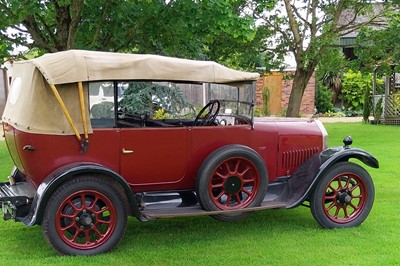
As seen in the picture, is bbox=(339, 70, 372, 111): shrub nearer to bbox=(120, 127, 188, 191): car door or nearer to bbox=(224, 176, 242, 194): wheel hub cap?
bbox=(224, 176, 242, 194): wheel hub cap

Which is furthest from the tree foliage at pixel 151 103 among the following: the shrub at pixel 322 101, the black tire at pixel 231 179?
the shrub at pixel 322 101

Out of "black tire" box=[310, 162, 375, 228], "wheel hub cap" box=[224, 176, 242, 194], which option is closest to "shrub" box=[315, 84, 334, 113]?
"black tire" box=[310, 162, 375, 228]

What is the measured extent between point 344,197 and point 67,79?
124 inches

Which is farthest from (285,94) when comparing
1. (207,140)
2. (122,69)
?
(122,69)

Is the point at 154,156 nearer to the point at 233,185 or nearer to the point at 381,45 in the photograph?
the point at 233,185

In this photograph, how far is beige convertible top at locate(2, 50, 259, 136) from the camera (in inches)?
165

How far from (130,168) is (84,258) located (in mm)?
921

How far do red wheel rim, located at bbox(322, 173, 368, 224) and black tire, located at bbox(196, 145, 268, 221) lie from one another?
2.71 feet

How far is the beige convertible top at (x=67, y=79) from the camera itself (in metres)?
4.18

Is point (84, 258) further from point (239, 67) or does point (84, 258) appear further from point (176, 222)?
point (239, 67)

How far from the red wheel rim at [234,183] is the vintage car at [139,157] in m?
0.01

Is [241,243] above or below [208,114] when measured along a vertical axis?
below

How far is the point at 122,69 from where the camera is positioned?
4.33 m

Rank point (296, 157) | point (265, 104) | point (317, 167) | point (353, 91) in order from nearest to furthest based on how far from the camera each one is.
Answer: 1. point (317, 167)
2. point (296, 157)
3. point (265, 104)
4. point (353, 91)
